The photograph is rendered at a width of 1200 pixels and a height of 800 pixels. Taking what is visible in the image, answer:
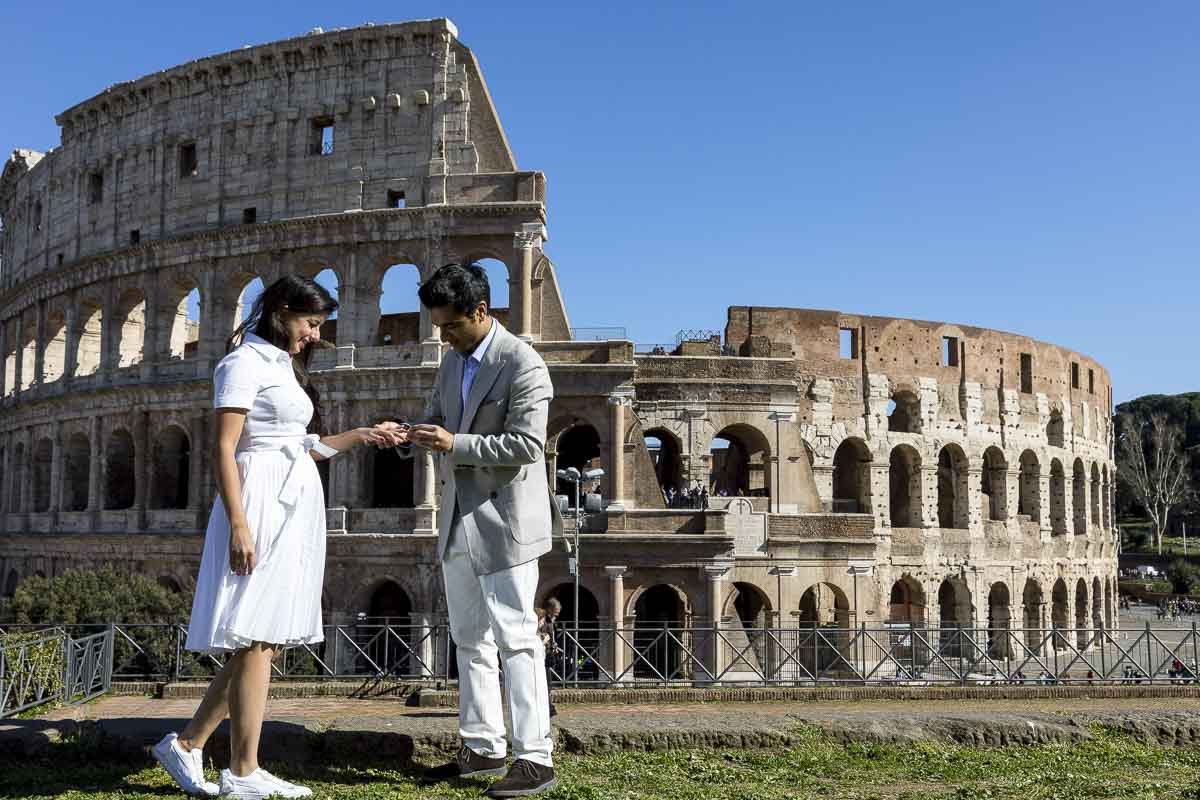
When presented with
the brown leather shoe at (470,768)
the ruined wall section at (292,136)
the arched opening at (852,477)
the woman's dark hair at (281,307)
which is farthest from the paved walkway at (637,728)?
the arched opening at (852,477)

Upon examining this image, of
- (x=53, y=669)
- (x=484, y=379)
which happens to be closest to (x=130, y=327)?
(x=53, y=669)

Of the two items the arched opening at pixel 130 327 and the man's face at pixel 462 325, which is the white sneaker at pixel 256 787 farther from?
the arched opening at pixel 130 327

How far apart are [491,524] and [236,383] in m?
1.22

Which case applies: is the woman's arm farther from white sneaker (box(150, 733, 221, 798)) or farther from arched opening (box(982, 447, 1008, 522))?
arched opening (box(982, 447, 1008, 522))

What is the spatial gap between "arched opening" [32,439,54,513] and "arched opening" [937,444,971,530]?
26.3m

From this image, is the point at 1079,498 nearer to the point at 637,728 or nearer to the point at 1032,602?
the point at 1032,602

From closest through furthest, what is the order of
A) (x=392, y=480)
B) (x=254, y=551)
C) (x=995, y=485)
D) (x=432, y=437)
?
1. (x=254, y=551)
2. (x=432, y=437)
3. (x=392, y=480)
4. (x=995, y=485)

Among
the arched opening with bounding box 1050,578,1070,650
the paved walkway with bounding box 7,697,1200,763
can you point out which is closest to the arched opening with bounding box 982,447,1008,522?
the arched opening with bounding box 1050,578,1070,650

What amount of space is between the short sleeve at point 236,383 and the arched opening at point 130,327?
26.5m

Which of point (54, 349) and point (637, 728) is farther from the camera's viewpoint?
point (54, 349)

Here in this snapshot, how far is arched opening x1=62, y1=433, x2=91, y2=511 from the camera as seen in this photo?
3062 centimetres

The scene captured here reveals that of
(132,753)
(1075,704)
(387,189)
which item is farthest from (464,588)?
(387,189)

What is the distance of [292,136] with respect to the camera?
2752cm

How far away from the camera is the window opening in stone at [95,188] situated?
31031 mm
